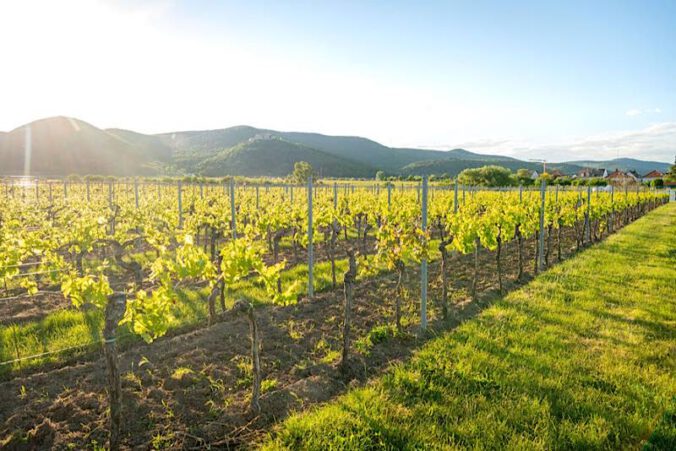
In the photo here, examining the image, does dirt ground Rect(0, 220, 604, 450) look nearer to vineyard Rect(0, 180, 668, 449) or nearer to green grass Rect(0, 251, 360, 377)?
vineyard Rect(0, 180, 668, 449)

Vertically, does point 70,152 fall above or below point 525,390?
above

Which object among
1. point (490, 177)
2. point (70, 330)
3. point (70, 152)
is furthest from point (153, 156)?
point (70, 330)

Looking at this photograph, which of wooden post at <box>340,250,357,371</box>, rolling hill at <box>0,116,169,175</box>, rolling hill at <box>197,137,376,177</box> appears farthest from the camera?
rolling hill at <box>197,137,376,177</box>

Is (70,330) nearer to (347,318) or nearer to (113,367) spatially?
(113,367)

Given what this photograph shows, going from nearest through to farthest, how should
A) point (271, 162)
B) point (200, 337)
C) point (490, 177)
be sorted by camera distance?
point (200, 337) → point (490, 177) → point (271, 162)

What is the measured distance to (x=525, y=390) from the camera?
15.0 ft

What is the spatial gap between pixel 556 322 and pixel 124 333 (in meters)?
7.09

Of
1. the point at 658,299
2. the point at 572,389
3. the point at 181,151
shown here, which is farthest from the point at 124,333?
the point at 181,151

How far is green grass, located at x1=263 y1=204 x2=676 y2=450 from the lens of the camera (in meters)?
3.77

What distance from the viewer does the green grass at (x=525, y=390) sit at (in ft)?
12.4

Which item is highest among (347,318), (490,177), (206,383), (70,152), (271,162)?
(70,152)

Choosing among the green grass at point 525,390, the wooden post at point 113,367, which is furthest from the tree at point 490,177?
the wooden post at point 113,367

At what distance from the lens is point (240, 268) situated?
5102 mm

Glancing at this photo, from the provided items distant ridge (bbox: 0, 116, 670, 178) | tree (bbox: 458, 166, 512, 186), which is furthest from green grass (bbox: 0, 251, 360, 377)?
distant ridge (bbox: 0, 116, 670, 178)
